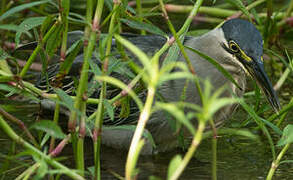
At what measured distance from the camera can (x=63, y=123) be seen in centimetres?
456

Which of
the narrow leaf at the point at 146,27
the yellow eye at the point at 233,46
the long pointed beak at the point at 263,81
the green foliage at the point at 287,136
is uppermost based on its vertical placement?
the yellow eye at the point at 233,46

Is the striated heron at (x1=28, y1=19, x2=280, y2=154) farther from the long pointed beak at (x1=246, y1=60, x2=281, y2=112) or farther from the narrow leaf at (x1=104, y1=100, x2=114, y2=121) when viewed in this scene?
the narrow leaf at (x1=104, y1=100, x2=114, y2=121)

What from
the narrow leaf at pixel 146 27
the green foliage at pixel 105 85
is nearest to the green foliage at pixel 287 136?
the green foliage at pixel 105 85

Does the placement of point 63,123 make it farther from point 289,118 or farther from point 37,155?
point 37,155

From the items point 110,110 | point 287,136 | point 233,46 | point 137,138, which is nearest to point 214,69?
point 233,46

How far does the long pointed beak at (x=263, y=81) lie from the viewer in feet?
11.0

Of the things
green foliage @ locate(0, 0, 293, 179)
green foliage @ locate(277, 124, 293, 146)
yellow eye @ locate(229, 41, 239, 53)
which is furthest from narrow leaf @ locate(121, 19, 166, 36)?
yellow eye @ locate(229, 41, 239, 53)

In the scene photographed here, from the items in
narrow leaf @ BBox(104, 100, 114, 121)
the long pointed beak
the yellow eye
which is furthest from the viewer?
the yellow eye

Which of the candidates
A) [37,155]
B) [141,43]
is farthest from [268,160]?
[37,155]

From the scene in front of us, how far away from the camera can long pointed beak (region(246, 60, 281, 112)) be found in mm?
3361

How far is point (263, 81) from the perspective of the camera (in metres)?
3.39

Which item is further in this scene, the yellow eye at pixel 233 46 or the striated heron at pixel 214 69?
the yellow eye at pixel 233 46

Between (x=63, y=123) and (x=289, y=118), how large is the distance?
1.64 m

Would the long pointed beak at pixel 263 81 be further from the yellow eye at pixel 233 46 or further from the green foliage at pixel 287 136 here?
the green foliage at pixel 287 136
